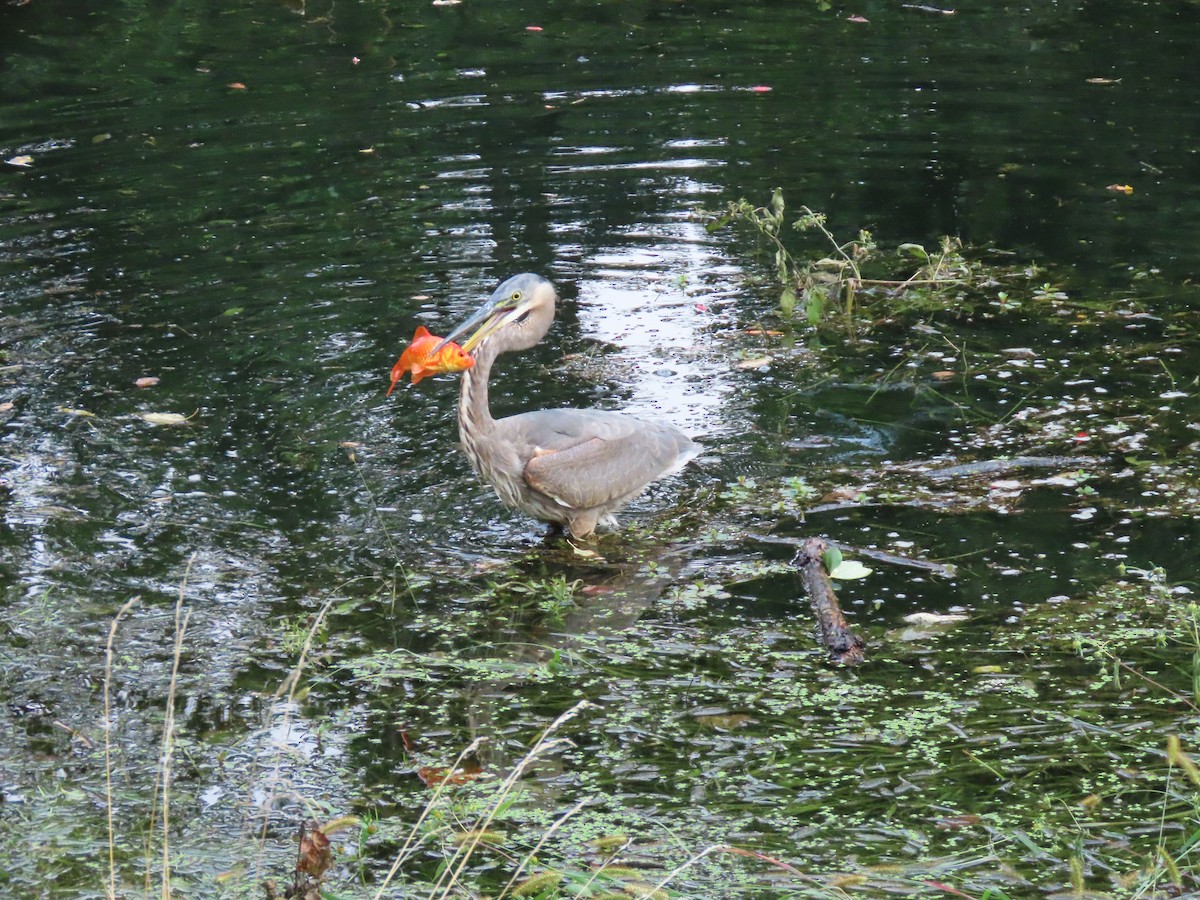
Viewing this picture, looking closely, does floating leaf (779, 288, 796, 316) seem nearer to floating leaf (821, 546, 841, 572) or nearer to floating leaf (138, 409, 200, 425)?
floating leaf (821, 546, 841, 572)

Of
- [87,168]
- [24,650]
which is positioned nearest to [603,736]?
[24,650]

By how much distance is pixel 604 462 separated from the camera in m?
6.53

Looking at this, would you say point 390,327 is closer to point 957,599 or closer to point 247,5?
point 957,599

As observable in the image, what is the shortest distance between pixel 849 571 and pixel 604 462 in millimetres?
1267

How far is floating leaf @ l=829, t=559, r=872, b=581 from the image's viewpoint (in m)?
5.91

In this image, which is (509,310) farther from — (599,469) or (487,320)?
(599,469)

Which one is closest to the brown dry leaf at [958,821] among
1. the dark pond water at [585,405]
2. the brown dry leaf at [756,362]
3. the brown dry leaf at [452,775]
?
the dark pond water at [585,405]

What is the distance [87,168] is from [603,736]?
359 inches

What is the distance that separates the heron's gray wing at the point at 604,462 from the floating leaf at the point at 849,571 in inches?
44.6

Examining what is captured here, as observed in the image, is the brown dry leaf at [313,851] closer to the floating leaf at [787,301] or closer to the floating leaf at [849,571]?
the floating leaf at [849,571]

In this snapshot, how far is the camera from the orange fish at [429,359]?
21.3 ft

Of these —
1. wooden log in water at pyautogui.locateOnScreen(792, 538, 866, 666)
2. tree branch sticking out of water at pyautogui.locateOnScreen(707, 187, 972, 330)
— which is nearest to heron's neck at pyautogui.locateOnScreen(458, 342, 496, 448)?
wooden log in water at pyautogui.locateOnScreen(792, 538, 866, 666)

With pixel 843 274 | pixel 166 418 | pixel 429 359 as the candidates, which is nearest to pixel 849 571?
pixel 429 359

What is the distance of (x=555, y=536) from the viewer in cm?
679
